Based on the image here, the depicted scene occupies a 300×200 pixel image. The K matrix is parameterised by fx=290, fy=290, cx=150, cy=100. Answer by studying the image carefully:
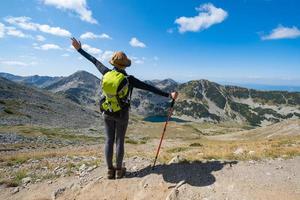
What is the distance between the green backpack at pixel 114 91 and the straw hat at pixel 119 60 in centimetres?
27

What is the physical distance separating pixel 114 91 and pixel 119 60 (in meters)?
1.03

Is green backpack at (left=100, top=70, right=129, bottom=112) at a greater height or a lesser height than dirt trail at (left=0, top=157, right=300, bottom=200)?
greater

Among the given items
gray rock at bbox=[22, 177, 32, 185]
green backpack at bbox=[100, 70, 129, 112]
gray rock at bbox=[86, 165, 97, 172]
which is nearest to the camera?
green backpack at bbox=[100, 70, 129, 112]

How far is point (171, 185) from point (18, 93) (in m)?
123

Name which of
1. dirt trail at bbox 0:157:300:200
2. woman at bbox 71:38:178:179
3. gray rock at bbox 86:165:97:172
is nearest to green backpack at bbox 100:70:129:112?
woman at bbox 71:38:178:179

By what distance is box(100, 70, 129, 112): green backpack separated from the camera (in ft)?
30.6

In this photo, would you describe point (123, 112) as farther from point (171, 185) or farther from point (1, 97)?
point (1, 97)

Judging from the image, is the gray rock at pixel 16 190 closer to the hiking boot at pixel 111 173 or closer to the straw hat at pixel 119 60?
the hiking boot at pixel 111 173

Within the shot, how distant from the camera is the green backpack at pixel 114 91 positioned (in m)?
9.33

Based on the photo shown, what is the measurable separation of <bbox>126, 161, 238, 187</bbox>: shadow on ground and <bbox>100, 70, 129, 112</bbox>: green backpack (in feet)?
9.76

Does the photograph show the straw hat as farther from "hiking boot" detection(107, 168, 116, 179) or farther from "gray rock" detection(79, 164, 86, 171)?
"gray rock" detection(79, 164, 86, 171)

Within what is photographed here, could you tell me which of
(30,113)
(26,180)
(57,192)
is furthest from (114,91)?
(30,113)

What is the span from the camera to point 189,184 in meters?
9.68

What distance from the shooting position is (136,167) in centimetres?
1223
